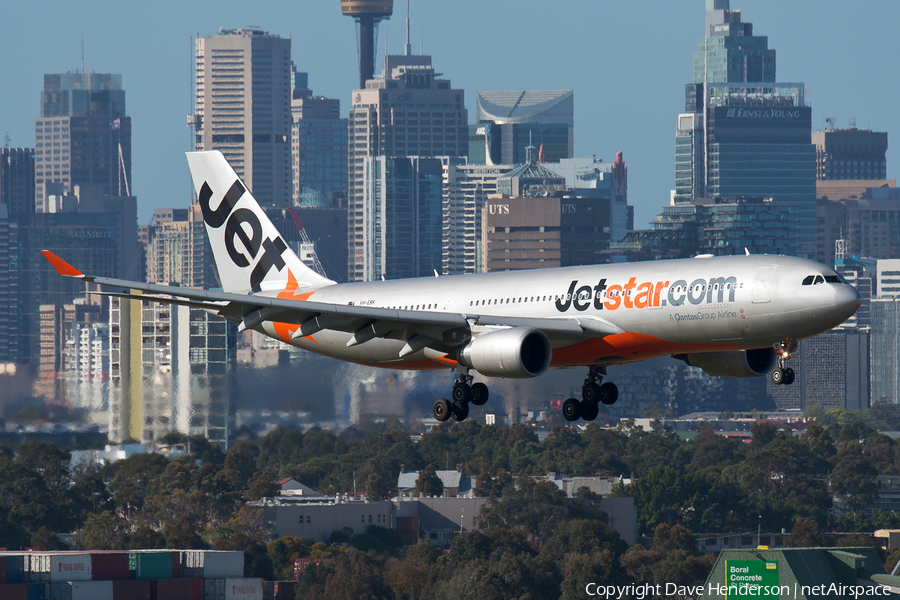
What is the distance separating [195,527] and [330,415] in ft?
87.3

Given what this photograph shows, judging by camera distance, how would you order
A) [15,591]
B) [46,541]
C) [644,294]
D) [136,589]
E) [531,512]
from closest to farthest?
[644,294] → [15,591] → [136,589] → [46,541] → [531,512]

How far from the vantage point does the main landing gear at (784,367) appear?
62.3 metres

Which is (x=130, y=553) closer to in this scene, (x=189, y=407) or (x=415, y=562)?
(x=415, y=562)

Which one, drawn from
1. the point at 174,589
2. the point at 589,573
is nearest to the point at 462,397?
the point at 174,589

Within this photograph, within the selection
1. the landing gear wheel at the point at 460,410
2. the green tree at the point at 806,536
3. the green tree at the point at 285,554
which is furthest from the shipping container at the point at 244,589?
the green tree at the point at 806,536

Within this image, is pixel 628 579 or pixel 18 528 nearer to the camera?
Answer: pixel 628 579

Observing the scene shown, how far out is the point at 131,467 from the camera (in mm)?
179625

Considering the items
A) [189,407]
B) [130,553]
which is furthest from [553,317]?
[189,407]

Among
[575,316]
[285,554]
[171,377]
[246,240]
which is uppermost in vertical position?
[246,240]

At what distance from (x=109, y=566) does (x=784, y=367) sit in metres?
66.6

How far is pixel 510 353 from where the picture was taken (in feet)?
210

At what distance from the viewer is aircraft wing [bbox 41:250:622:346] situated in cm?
6550

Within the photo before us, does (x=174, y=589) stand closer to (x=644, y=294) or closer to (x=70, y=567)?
(x=70, y=567)

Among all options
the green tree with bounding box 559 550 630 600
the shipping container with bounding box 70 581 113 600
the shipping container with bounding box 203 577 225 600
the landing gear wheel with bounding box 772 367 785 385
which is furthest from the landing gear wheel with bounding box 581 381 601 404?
the green tree with bounding box 559 550 630 600
